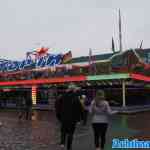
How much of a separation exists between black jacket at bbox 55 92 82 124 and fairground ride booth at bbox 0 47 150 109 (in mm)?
19369

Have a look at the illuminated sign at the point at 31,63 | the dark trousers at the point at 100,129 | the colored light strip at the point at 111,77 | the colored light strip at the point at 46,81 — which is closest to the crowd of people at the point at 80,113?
the dark trousers at the point at 100,129

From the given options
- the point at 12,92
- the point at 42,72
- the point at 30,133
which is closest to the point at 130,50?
the point at 42,72

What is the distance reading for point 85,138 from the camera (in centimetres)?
1446

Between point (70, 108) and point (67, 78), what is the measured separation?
2408 cm

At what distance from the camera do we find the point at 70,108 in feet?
36.0

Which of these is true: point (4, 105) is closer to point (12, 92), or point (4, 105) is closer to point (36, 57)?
point (12, 92)

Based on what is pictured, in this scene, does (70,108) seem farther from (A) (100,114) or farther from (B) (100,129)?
(B) (100,129)

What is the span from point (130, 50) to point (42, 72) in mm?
8790

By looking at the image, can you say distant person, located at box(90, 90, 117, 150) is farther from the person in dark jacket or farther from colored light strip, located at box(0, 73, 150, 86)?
colored light strip, located at box(0, 73, 150, 86)

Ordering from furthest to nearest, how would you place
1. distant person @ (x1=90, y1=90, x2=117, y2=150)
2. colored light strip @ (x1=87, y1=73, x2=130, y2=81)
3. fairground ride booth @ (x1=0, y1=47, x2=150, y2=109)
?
1. fairground ride booth @ (x1=0, y1=47, x2=150, y2=109)
2. colored light strip @ (x1=87, y1=73, x2=130, y2=81)
3. distant person @ (x1=90, y1=90, x2=117, y2=150)

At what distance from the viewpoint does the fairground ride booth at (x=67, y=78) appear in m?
33.1

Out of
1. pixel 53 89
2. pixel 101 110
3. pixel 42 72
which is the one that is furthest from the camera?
pixel 42 72

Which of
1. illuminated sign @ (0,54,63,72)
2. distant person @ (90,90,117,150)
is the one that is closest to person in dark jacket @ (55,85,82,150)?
distant person @ (90,90,117,150)

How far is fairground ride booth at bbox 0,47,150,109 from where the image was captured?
3312 centimetres
